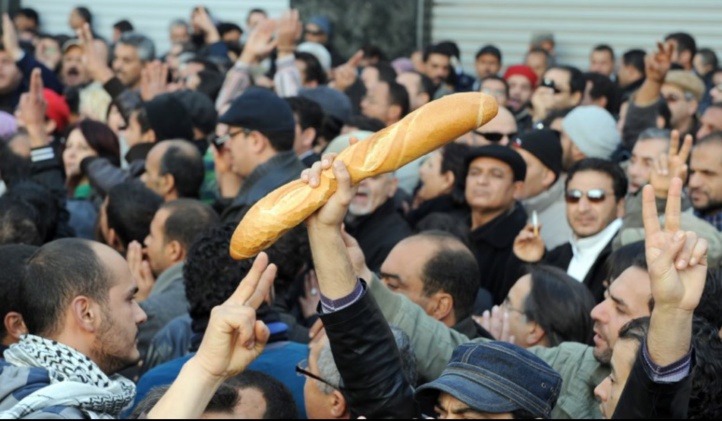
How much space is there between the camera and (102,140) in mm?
8094

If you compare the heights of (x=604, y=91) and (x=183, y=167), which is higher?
(x=183, y=167)

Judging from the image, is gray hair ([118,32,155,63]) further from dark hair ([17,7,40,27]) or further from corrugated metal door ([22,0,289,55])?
dark hair ([17,7,40,27])

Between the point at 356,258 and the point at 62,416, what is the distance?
4.44 feet

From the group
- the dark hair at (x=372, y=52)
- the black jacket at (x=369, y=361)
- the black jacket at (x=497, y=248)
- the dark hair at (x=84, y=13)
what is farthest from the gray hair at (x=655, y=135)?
the dark hair at (x=84, y=13)

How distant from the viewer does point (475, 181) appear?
22.5ft

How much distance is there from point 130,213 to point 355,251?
291 cm

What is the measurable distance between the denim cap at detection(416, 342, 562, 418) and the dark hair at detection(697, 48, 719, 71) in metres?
9.70

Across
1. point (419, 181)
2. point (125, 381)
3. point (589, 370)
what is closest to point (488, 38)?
point (419, 181)

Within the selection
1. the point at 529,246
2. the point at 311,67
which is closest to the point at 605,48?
the point at 311,67

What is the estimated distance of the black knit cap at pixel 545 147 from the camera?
743cm

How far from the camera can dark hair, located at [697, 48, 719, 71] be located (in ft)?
Answer: 39.9

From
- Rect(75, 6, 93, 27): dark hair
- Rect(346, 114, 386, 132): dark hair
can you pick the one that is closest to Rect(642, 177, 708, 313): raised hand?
Rect(346, 114, 386, 132): dark hair

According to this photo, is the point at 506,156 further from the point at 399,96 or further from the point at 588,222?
the point at 399,96

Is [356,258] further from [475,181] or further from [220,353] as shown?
[475,181]
